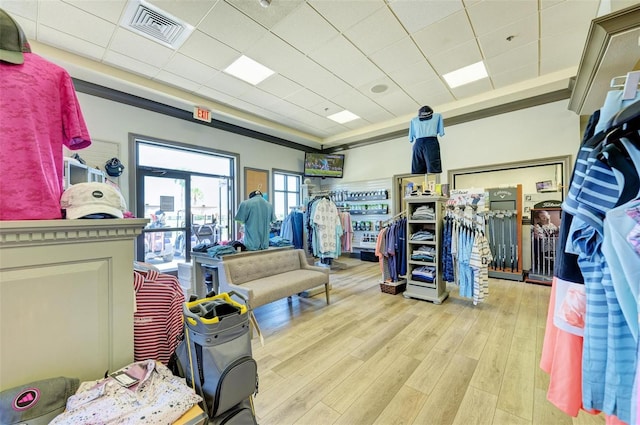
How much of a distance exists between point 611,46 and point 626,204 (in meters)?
2.86

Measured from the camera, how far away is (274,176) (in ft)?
23.3

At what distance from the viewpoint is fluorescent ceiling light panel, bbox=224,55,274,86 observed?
387 centimetres

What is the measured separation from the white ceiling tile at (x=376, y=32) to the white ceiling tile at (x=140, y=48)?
8.38ft

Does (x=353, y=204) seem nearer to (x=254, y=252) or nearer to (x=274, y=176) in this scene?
(x=274, y=176)

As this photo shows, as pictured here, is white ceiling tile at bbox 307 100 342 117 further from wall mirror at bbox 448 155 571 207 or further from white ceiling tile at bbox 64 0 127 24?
white ceiling tile at bbox 64 0 127 24

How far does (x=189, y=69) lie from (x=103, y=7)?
1.27 m

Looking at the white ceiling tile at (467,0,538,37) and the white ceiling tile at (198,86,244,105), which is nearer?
the white ceiling tile at (467,0,538,37)

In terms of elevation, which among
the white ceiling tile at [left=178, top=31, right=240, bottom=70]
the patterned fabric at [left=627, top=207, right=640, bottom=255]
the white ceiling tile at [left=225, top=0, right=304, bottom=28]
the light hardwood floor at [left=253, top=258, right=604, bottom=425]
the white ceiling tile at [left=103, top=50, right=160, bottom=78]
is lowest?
the light hardwood floor at [left=253, top=258, right=604, bottom=425]

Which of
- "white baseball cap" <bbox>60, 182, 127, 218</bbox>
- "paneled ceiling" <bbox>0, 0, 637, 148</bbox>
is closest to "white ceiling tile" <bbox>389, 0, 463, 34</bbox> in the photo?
"paneled ceiling" <bbox>0, 0, 637, 148</bbox>

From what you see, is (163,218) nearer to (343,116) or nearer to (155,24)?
(155,24)

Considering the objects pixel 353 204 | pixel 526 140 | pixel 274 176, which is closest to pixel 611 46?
pixel 526 140

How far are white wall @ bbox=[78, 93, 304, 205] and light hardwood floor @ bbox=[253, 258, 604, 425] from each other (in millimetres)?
3823

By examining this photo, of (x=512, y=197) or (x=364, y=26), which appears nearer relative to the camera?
(x=364, y=26)

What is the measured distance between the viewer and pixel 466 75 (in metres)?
4.34
